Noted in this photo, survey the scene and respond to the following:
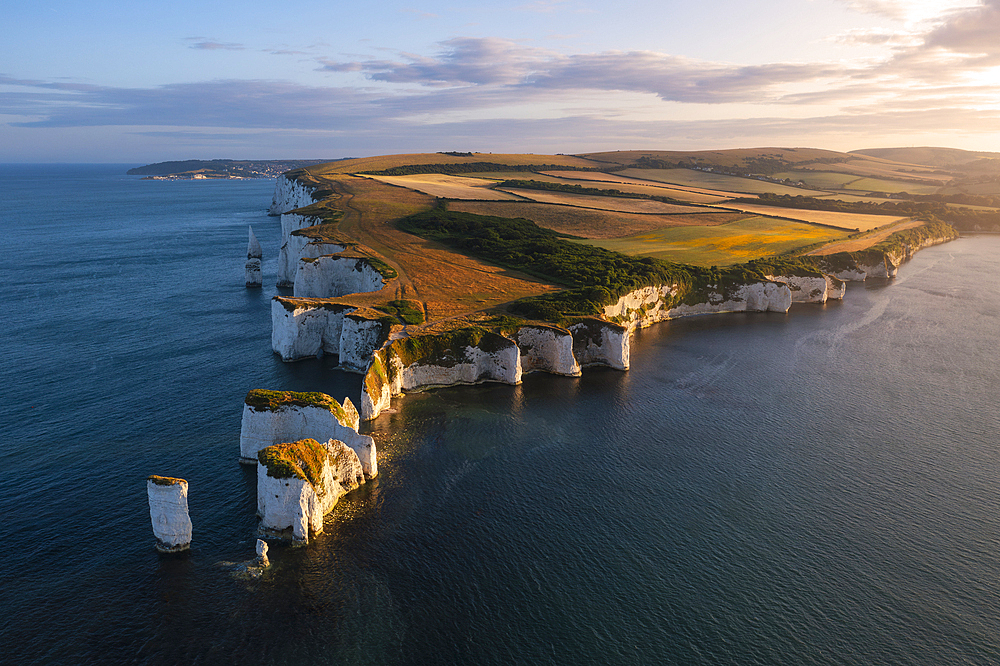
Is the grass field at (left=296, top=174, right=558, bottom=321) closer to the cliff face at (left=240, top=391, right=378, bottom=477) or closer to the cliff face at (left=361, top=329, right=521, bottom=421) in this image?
the cliff face at (left=361, top=329, right=521, bottom=421)

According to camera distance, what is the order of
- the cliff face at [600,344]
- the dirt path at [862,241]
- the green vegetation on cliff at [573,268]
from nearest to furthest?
the cliff face at [600,344]
the green vegetation on cliff at [573,268]
the dirt path at [862,241]

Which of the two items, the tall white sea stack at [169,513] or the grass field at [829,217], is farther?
the grass field at [829,217]

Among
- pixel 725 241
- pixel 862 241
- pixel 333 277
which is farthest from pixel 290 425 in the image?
pixel 862 241

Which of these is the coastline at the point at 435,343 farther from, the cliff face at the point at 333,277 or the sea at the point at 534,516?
the sea at the point at 534,516

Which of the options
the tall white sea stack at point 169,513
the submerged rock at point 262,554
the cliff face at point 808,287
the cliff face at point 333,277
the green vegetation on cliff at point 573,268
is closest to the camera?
the tall white sea stack at point 169,513

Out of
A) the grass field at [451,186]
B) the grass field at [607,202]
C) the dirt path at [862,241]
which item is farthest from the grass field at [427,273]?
the dirt path at [862,241]

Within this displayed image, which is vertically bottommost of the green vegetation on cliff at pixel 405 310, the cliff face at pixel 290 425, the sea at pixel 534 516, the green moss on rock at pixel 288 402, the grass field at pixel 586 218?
the sea at pixel 534 516

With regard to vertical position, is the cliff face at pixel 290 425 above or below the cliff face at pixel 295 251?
below
